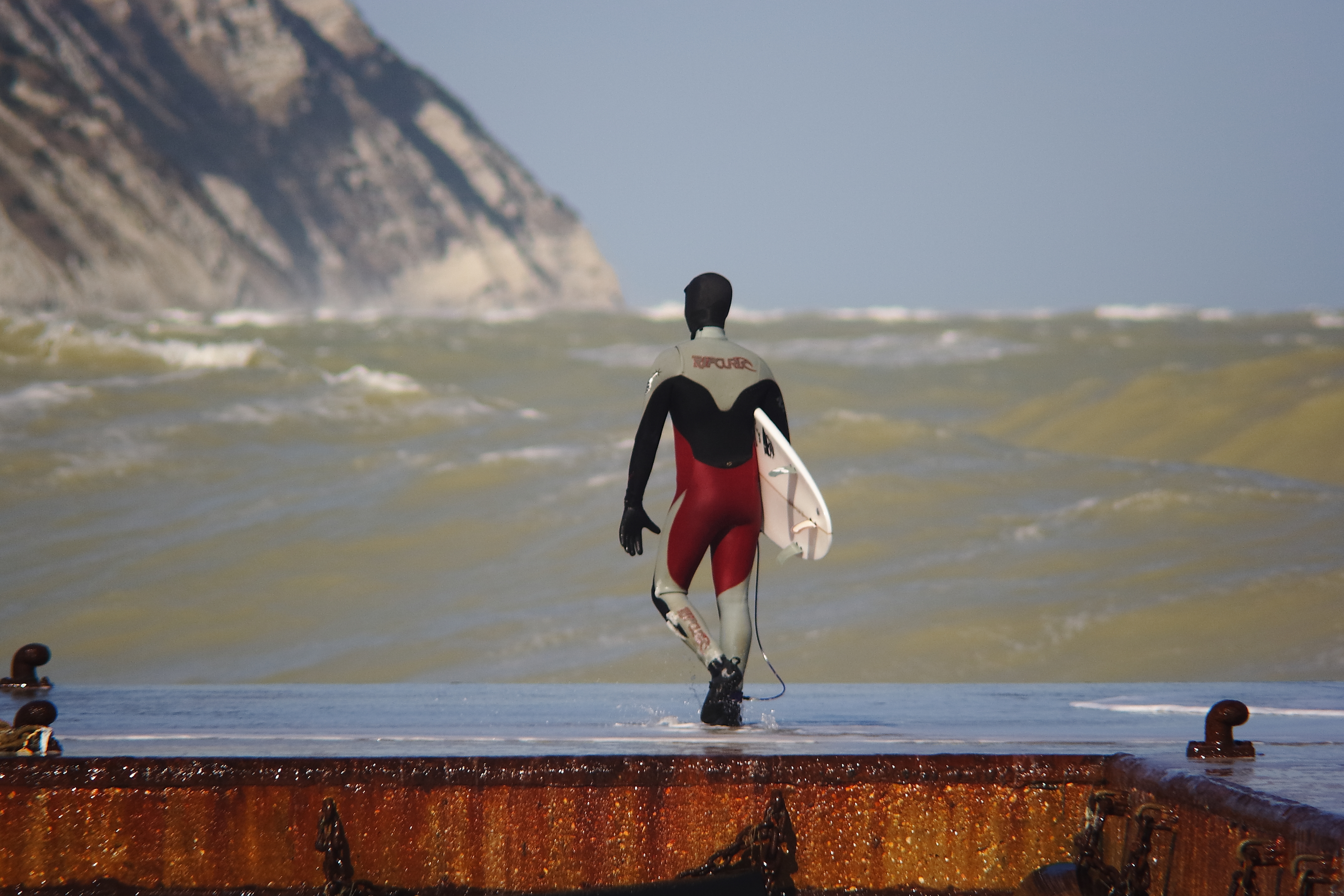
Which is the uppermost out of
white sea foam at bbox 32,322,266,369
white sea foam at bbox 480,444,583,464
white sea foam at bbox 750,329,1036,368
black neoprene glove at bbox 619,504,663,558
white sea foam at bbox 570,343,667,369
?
white sea foam at bbox 750,329,1036,368

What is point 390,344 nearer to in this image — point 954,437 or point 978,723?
point 954,437

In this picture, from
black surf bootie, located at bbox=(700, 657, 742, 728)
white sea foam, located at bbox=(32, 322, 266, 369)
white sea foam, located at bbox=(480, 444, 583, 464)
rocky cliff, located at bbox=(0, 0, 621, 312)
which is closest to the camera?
black surf bootie, located at bbox=(700, 657, 742, 728)

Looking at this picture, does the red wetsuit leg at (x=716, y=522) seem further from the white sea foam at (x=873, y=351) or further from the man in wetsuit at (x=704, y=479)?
the white sea foam at (x=873, y=351)

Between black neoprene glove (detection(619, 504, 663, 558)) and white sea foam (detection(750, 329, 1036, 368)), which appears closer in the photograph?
black neoprene glove (detection(619, 504, 663, 558))

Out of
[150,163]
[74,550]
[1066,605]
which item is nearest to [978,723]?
[1066,605]

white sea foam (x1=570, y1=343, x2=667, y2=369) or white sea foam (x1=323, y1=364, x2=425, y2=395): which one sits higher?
white sea foam (x1=570, y1=343, x2=667, y2=369)

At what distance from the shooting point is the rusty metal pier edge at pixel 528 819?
11.3 feet

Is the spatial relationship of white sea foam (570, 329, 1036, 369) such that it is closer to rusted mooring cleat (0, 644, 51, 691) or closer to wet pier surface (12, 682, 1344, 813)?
wet pier surface (12, 682, 1344, 813)

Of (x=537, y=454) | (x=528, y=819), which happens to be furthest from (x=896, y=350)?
(x=528, y=819)

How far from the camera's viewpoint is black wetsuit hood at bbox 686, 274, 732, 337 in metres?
5.21

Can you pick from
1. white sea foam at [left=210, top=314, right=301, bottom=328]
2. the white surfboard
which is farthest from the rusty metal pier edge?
white sea foam at [left=210, top=314, right=301, bottom=328]

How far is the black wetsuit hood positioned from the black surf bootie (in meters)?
1.24

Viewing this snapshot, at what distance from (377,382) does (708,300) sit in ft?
88.8

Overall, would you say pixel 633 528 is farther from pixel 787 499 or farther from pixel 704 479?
pixel 787 499
